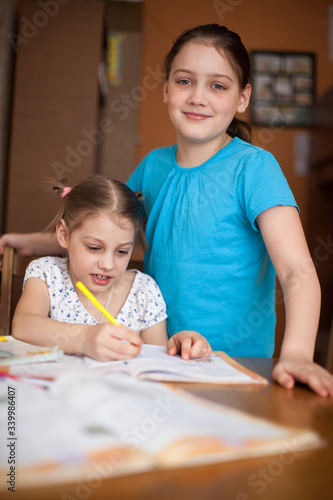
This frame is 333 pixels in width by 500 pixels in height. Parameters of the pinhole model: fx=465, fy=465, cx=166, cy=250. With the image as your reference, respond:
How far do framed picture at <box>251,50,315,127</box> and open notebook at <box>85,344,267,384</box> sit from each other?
144 inches

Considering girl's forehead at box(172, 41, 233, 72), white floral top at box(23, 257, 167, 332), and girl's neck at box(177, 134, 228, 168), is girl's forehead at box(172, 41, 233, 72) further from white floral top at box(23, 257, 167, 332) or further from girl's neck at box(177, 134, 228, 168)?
white floral top at box(23, 257, 167, 332)

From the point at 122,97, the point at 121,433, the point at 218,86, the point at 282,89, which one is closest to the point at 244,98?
the point at 218,86

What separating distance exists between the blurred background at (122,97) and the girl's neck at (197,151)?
1.68 metres

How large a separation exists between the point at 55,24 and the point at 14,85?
0.42m

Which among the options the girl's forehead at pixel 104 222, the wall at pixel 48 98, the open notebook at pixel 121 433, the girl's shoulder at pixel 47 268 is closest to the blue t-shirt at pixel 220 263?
the girl's forehead at pixel 104 222

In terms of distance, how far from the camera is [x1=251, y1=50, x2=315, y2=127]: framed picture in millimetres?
3979

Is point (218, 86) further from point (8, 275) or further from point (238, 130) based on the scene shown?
point (8, 275)

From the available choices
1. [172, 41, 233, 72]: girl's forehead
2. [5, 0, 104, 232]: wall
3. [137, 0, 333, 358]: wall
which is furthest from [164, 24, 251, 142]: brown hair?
[137, 0, 333, 358]: wall

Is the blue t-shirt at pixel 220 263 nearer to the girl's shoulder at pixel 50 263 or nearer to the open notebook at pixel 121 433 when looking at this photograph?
the girl's shoulder at pixel 50 263

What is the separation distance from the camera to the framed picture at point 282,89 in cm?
398

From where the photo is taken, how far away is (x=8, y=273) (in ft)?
3.72

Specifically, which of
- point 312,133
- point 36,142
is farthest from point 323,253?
point 36,142

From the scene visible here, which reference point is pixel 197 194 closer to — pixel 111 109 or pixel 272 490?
pixel 272 490

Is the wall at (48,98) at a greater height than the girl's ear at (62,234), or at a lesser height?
greater
